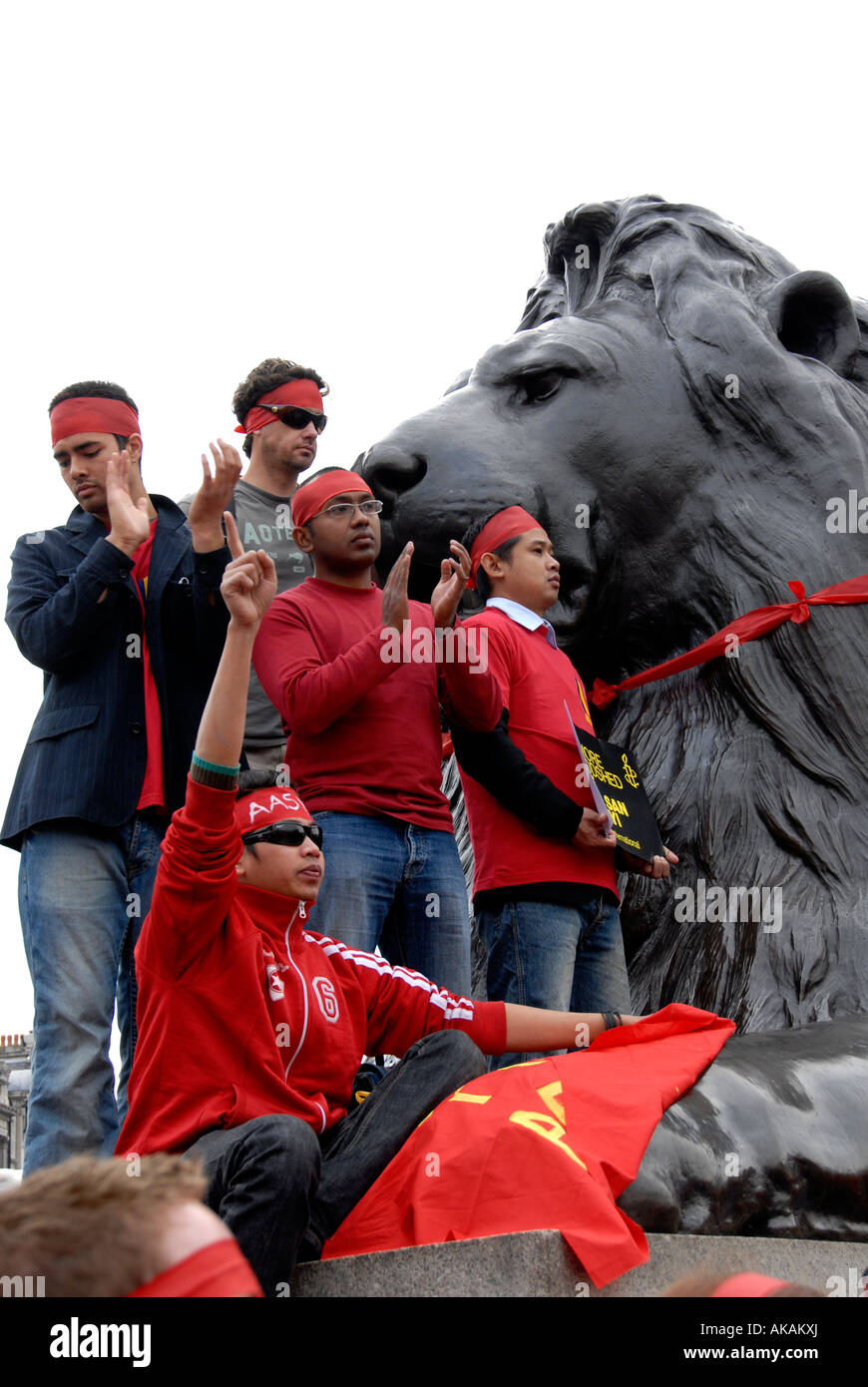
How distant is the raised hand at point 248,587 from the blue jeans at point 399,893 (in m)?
1.04

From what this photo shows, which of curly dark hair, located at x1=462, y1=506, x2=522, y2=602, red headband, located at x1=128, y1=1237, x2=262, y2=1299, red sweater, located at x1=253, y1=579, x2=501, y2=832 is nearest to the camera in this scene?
red headband, located at x1=128, y1=1237, x2=262, y2=1299

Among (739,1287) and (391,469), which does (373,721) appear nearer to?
(391,469)

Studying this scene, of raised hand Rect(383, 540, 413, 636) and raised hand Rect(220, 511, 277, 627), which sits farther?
raised hand Rect(383, 540, 413, 636)

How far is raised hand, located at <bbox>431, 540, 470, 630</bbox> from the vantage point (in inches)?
185

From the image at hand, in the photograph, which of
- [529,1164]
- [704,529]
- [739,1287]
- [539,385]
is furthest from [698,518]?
[739,1287]

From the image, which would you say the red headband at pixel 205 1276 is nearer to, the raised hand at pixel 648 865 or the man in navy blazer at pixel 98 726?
the man in navy blazer at pixel 98 726

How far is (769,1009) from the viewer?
4.99 meters

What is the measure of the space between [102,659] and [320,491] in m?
0.82

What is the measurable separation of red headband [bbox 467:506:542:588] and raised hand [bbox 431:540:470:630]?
1.97 feet

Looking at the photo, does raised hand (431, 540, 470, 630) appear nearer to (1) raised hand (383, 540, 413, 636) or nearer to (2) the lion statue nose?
(1) raised hand (383, 540, 413, 636)

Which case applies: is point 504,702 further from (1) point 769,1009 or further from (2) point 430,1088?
(2) point 430,1088

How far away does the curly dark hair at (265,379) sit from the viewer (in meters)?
5.70

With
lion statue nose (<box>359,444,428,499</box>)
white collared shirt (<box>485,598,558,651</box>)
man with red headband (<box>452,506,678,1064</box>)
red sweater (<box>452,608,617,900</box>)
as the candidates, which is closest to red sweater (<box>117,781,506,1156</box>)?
man with red headband (<box>452,506,678,1064</box>)
